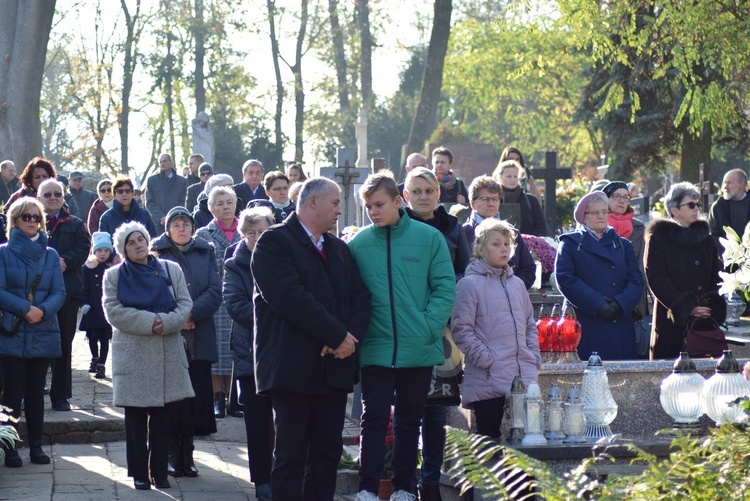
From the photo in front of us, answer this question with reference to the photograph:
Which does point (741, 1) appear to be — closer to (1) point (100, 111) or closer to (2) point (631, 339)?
(2) point (631, 339)

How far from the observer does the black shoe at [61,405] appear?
1175 centimetres

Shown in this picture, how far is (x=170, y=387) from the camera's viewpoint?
30.3ft

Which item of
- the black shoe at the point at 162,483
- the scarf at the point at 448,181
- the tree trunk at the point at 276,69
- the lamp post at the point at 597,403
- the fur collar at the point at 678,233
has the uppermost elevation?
the tree trunk at the point at 276,69

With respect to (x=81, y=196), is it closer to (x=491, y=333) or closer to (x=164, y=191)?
(x=164, y=191)

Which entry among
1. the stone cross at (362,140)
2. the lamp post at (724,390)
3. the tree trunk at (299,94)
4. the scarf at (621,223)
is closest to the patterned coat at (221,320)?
the scarf at (621,223)

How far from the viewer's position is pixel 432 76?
32812 millimetres

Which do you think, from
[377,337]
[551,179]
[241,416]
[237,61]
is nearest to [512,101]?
[237,61]

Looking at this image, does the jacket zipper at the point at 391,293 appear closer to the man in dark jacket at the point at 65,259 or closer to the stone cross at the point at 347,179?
the man in dark jacket at the point at 65,259

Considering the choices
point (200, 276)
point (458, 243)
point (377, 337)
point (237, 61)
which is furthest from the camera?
point (237, 61)

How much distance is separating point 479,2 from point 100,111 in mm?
20059

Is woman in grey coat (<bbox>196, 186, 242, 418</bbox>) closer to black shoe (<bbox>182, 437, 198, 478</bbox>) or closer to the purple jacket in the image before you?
black shoe (<bbox>182, 437, 198, 478</bbox>)

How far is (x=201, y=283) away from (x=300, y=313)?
10.3 feet

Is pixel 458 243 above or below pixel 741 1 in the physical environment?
below

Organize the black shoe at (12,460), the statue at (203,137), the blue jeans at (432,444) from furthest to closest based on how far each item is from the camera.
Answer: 1. the statue at (203,137)
2. the black shoe at (12,460)
3. the blue jeans at (432,444)
